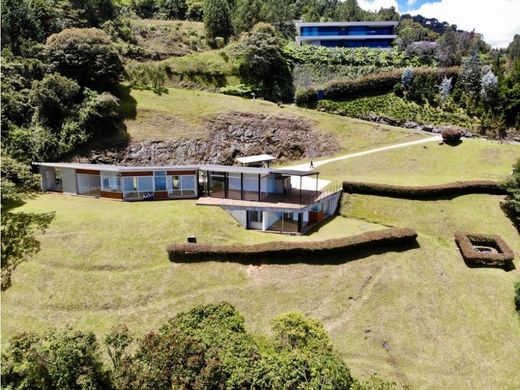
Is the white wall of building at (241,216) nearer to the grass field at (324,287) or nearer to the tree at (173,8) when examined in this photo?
the grass field at (324,287)

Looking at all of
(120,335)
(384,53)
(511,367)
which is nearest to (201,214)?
(120,335)

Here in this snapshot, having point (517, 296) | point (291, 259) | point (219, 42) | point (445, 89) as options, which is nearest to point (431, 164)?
point (517, 296)

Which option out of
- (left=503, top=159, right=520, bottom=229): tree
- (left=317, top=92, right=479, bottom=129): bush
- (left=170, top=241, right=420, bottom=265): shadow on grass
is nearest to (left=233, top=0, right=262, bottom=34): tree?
(left=317, top=92, right=479, bottom=129): bush

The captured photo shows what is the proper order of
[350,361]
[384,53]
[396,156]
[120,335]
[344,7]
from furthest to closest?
[344,7] → [384,53] → [396,156] → [350,361] → [120,335]

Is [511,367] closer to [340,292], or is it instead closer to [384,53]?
[340,292]

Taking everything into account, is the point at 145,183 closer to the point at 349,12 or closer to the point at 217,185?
the point at 217,185

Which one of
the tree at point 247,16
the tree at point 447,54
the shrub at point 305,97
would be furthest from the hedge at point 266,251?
the tree at point 247,16
